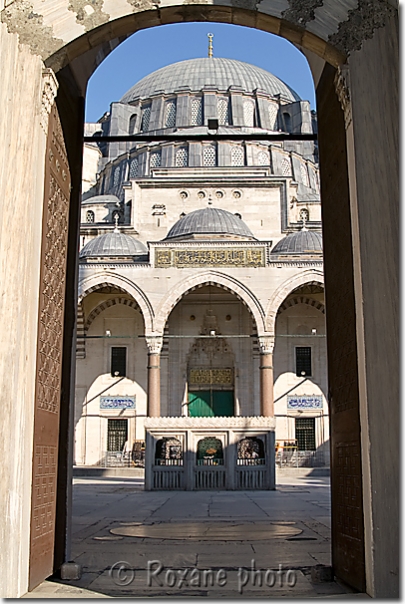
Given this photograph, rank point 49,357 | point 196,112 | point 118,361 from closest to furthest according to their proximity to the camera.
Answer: point 49,357 → point 118,361 → point 196,112

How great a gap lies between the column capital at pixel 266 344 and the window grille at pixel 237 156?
10378 mm

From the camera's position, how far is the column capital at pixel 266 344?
21.5m

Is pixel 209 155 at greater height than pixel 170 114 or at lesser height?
lesser

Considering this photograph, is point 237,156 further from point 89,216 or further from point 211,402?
point 211,402

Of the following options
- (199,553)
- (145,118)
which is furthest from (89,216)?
(199,553)

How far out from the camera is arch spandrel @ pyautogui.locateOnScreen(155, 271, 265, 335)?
71.3 ft

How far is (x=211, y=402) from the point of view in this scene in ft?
78.9

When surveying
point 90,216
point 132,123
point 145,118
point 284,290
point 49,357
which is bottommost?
point 49,357

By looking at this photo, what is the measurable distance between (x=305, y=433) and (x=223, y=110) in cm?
1605

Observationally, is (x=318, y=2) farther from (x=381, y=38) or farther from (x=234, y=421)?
(x=234, y=421)

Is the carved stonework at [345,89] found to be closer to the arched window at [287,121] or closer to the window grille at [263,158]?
the window grille at [263,158]

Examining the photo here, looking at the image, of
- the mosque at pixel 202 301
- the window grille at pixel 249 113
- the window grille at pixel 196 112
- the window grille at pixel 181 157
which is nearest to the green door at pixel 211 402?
the mosque at pixel 202 301

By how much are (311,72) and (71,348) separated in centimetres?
226

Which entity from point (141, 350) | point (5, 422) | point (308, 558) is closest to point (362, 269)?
point (5, 422)
